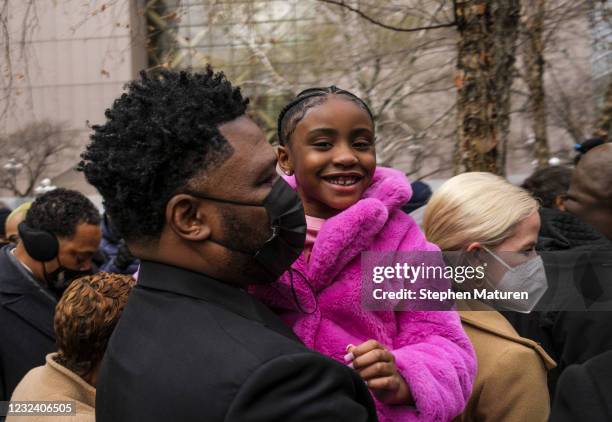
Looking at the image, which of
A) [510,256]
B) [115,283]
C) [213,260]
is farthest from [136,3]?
[213,260]

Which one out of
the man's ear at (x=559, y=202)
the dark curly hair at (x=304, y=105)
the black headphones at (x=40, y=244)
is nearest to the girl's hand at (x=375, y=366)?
the dark curly hair at (x=304, y=105)

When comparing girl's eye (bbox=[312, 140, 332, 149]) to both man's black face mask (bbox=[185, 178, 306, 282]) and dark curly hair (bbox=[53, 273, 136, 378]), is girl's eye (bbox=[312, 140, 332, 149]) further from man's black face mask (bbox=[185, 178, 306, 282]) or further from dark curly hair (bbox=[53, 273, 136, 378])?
dark curly hair (bbox=[53, 273, 136, 378])

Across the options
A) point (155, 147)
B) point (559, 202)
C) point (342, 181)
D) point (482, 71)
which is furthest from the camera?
point (482, 71)

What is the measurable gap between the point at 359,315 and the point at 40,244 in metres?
2.52

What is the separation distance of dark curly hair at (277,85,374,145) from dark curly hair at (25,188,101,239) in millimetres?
2194

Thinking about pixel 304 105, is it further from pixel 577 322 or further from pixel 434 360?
pixel 577 322

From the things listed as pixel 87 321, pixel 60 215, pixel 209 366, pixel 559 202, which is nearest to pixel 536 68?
pixel 559 202

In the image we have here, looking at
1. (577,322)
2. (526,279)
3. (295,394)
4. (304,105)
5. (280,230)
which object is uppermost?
(304,105)

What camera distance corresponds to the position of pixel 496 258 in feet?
9.32

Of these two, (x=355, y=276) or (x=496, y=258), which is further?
(x=496, y=258)

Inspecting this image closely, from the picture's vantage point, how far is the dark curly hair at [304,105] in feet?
8.32

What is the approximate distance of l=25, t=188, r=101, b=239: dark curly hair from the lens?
14.5 ft

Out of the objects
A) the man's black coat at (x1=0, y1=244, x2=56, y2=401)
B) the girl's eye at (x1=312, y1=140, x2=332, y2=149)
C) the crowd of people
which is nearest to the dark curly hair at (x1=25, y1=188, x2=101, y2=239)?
the man's black coat at (x1=0, y1=244, x2=56, y2=401)

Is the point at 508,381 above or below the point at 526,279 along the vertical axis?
below
